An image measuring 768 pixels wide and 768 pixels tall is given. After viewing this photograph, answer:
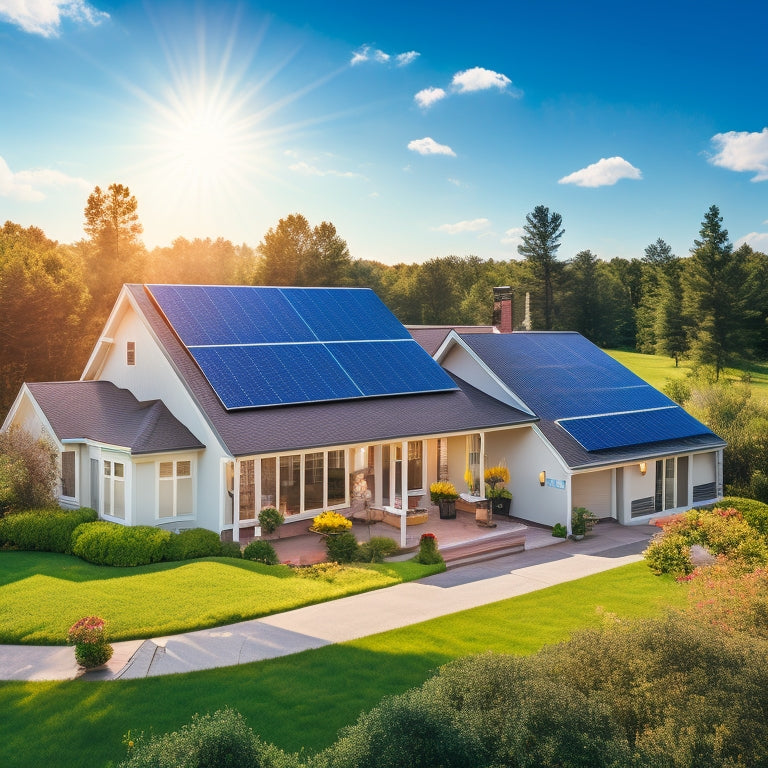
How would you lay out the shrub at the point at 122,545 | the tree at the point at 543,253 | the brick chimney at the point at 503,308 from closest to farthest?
the shrub at the point at 122,545
the brick chimney at the point at 503,308
the tree at the point at 543,253

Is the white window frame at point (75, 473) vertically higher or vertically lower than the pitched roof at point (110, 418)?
lower

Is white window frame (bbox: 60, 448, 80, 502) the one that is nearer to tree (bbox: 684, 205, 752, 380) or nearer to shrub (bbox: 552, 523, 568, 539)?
shrub (bbox: 552, 523, 568, 539)

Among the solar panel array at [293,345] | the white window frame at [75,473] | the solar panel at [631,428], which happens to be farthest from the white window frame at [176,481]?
the solar panel at [631,428]

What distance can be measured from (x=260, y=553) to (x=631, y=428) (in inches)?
529

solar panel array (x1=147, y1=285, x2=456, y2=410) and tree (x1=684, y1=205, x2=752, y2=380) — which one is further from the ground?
tree (x1=684, y1=205, x2=752, y2=380)

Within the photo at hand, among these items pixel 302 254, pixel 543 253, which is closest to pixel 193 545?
pixel 302 254

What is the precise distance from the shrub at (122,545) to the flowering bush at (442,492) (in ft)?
27.7

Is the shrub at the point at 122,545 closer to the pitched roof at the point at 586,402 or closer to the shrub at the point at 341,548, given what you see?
the shrub at the point at 341,548

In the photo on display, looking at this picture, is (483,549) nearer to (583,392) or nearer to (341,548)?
(341,548)

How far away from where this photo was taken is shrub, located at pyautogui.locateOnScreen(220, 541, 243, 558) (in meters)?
18.2

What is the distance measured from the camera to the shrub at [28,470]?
20.5 meters

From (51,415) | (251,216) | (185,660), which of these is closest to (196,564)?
(185,660)

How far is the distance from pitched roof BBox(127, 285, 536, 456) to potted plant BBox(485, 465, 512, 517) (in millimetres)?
1733

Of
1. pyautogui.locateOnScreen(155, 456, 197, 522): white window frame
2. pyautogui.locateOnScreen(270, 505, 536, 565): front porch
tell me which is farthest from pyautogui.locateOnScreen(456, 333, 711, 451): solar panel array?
pyautogui.locateOnScreen(155, 456, 197, 522): white window frame
